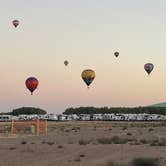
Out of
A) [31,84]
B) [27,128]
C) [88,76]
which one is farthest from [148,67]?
[31,84]

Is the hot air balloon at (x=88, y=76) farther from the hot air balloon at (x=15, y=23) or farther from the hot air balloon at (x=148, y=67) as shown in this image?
the hot air balloon at (x=15, y=23)

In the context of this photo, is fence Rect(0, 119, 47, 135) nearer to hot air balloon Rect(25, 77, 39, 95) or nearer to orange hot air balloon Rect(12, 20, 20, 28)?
hot air balloon Rect(25, 77, 39, 95)

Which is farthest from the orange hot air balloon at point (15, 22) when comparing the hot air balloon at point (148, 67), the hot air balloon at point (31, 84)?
the hot air balloon at point (148, 67)

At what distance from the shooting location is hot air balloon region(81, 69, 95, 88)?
7969 cm

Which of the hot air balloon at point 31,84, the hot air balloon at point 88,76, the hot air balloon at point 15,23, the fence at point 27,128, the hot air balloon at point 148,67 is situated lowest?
the fence at point 27,128

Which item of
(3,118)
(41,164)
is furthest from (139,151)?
(3,118)

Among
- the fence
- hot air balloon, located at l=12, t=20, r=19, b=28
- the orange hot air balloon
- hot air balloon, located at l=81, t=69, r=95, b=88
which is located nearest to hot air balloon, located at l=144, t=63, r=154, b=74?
hot air balloon, located at l=81, t=69, r=95, b=88

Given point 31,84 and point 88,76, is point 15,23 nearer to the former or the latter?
point 31,84

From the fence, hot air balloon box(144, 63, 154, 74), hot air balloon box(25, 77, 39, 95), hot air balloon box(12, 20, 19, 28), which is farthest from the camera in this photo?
hot air balloon box(144, 63, 154, 74)

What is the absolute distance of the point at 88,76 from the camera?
80000 mm

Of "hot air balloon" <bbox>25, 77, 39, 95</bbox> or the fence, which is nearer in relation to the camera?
the fence

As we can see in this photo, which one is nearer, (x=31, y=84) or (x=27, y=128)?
(x=31, y=84)

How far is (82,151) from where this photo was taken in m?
36.0

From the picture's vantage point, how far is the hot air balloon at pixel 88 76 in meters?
79.7
